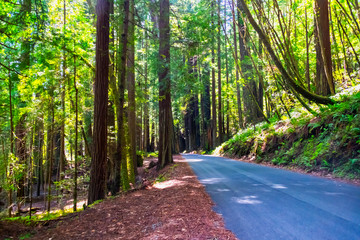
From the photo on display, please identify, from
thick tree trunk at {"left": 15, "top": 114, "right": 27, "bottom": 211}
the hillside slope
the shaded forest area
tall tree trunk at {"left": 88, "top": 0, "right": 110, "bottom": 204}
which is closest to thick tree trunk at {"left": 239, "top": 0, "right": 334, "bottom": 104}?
the shaded forest area

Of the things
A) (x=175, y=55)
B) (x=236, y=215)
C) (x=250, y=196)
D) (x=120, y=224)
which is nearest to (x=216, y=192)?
(x=250, y=196)

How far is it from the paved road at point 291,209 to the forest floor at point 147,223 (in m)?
0.28

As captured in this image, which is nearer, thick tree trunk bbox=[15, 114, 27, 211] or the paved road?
the paved road

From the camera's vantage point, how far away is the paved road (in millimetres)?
2949

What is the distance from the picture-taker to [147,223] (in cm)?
409

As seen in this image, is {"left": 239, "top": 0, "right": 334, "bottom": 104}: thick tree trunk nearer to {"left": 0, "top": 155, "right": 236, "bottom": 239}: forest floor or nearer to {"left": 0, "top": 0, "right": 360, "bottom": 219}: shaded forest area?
{"left": 0, "top": 0, "right": 360, "bottom": 219}: shaded forest area

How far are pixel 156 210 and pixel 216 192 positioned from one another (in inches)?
63.0

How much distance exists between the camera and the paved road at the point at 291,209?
2.95 metres

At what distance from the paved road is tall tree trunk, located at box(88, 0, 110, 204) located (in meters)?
3.80

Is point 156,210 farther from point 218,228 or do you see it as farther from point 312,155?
point 312,155

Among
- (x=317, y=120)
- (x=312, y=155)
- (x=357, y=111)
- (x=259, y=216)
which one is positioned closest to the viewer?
(x=259, y=216)

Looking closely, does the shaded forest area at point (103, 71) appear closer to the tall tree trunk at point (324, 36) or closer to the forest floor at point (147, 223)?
the tall tree trunk at point (324, 36)

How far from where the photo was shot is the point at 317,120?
29.6 feet

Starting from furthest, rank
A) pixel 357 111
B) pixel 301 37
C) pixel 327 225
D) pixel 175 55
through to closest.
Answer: pixel 301 37
pixel 175 55
pixel 357 111
pixel 327 225
